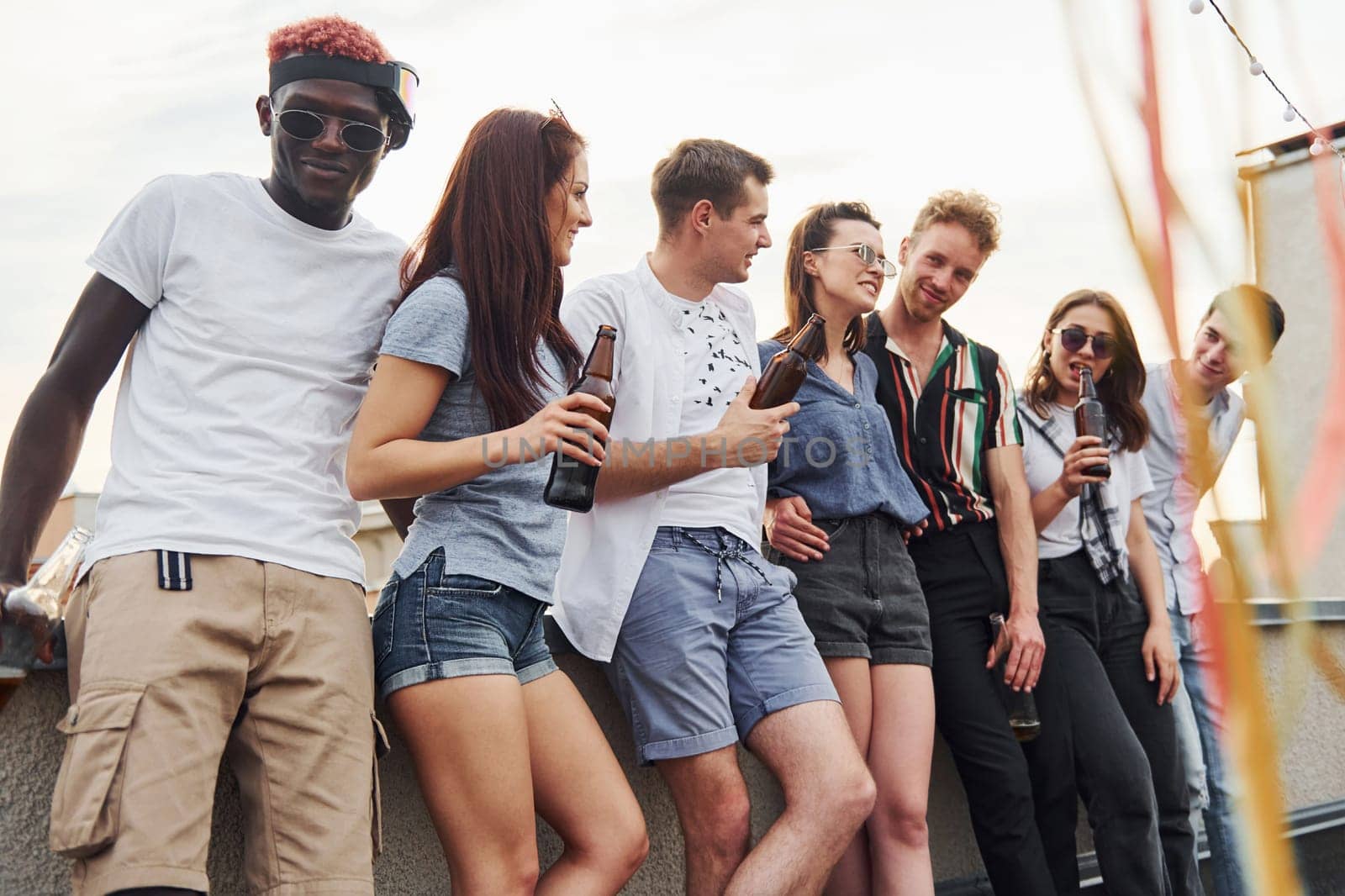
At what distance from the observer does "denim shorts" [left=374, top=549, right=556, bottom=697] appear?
2100 mm

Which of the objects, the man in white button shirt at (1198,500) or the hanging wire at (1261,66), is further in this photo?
the hanging wire at (1261,66)

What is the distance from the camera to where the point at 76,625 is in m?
1.93

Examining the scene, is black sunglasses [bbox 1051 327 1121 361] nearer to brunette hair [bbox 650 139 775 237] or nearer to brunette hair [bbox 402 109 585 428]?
brunette hair [bbox 650 139 775 237]

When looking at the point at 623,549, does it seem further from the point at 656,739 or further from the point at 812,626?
the point at 812,626

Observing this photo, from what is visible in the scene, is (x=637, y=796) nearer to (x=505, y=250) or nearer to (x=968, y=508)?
(x=968, y=508)

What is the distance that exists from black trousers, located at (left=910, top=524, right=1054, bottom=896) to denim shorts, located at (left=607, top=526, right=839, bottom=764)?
2.37 ft

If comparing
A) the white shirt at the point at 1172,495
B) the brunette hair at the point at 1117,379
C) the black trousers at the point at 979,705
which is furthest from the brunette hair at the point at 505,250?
the white shirt at the point at 1172,495

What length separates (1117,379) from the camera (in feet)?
13.1

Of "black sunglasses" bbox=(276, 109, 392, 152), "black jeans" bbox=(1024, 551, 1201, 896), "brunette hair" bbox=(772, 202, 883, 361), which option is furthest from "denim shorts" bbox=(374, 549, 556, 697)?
"black jeans" bbox=(1024, 551, 1201, 896)

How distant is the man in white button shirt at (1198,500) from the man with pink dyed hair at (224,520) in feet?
9.19

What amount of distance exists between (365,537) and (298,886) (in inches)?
650

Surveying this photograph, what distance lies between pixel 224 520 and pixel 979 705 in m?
2.15

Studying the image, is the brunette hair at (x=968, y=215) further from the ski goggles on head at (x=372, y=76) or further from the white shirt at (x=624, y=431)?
the ski goggles on head at (x=372, y=76)

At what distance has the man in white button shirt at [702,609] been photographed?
8.27ft
